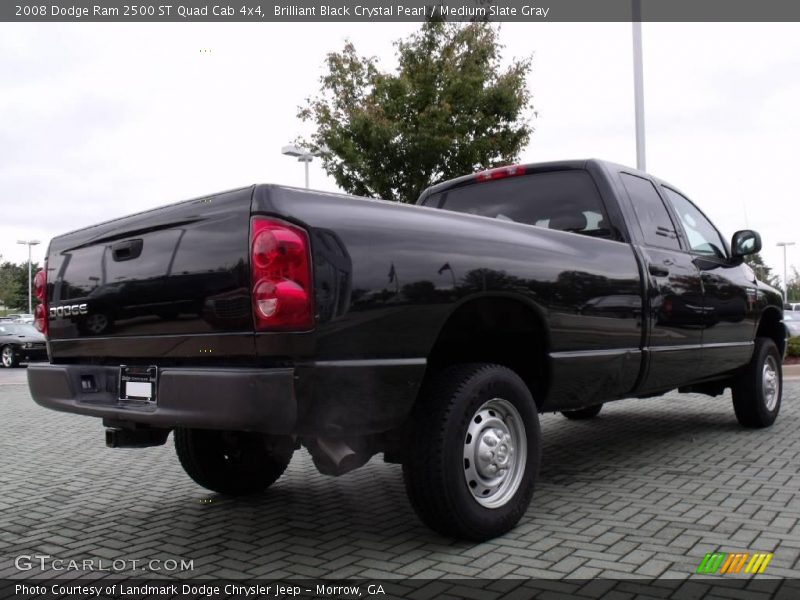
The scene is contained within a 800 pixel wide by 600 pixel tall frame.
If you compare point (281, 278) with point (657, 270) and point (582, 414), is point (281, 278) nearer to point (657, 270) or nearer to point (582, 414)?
point (657, 270)

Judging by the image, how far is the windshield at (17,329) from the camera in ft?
69.5

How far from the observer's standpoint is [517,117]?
619 inches

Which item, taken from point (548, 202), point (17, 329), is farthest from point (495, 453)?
point (17, 329)

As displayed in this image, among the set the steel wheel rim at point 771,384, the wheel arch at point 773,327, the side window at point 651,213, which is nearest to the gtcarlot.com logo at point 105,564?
the side window at point 651,213

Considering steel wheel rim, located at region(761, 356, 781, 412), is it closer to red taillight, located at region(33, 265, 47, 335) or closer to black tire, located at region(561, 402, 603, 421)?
black tire, located at region(561, 402, 603, 421)

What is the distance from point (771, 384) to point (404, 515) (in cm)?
419

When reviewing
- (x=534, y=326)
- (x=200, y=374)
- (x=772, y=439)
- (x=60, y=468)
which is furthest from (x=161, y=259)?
(x=772, y=439)

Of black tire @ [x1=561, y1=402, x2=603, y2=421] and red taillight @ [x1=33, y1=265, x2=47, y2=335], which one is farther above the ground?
red taillight @ [x1=33, y1=265, x2=47, y2=335]

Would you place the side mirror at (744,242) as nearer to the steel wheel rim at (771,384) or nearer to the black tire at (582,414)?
the steel wheel rim at (771,384)

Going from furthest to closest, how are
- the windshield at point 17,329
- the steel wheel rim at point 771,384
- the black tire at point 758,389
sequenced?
1. the windshield at point 17,329
2. the steel wheel rim at point 771,384
3. the black tire at point 758,389

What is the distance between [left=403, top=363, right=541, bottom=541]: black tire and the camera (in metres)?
3.35

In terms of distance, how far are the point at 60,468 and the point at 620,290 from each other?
14.2ft

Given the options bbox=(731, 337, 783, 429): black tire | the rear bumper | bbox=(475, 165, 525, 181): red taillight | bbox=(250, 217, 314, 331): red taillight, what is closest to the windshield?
bbox=(475, 165, 525, 181): red taillight

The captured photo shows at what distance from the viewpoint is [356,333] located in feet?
10.0
